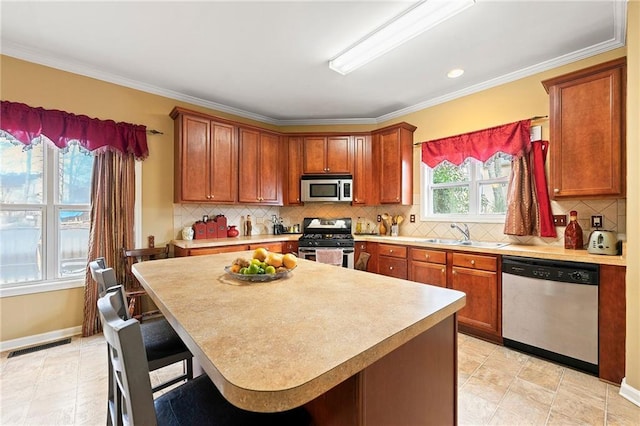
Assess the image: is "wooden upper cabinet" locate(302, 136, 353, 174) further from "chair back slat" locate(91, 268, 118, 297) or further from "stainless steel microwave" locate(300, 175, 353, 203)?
"chair back slat" locate(91, 268, 118, 297)

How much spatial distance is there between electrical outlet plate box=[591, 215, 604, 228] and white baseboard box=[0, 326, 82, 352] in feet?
16.4

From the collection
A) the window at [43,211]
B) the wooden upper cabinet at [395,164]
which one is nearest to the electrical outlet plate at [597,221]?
the wooden upper cabinet at [395,164]

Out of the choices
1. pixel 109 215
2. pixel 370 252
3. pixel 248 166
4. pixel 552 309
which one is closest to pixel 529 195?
pixel 552 309

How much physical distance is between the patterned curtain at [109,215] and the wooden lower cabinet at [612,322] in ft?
14.1

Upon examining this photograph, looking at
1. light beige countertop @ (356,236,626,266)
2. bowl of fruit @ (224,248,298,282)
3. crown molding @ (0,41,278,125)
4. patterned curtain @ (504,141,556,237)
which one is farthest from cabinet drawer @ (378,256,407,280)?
crown molding @ (0,41,278,125)

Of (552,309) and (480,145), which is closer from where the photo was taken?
(552,309)

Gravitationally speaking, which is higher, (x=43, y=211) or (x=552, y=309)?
(x=43, y=211)

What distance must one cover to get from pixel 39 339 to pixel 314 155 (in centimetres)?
366

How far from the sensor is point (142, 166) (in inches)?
128

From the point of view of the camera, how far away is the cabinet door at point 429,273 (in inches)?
119

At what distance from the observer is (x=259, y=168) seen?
4.03 meters

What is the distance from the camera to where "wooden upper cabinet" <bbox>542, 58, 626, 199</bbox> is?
86.5 inches

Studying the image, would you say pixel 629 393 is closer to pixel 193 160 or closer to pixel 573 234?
pixel 573 234

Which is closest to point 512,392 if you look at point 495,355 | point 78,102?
point 495,355
